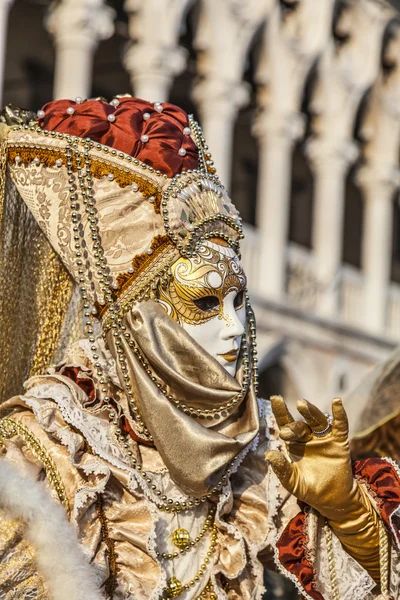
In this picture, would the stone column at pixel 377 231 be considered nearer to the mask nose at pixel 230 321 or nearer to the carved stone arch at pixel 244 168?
the carved stone arch at pixel 244 168

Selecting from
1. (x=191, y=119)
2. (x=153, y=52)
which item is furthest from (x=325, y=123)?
(x=191, y=119)

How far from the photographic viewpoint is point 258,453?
309 cm

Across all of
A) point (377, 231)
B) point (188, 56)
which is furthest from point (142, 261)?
point (377, 231)

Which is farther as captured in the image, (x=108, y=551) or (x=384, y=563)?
(x=384, y=563)

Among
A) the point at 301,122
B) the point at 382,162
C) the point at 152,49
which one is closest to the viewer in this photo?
the point at 152,49

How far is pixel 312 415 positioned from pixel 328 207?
11592 mm

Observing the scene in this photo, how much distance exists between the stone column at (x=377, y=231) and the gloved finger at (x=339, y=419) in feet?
38.9

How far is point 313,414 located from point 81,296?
53cm

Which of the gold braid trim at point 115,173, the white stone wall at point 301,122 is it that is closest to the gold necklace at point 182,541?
the gold braid trim at point 115,173

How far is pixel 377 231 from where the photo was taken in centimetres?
1501

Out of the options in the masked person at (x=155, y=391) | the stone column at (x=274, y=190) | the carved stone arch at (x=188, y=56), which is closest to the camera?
the masked person at (x=155, y=391)

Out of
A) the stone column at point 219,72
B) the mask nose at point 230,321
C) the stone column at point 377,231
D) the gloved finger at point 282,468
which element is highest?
the mask nose at point 230,321

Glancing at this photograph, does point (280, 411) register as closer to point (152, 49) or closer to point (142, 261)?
point (142, 261)

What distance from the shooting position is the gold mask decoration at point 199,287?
2.93 m
